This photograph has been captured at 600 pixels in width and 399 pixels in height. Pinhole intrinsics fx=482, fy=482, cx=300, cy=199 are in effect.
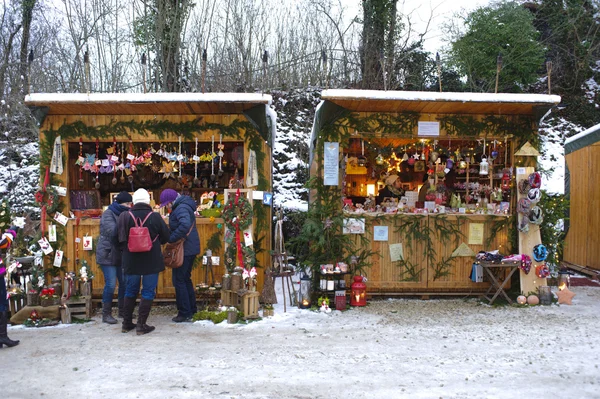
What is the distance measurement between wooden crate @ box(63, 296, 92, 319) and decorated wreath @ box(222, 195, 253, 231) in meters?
2.14

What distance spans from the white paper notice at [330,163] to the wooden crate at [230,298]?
85.8 inches

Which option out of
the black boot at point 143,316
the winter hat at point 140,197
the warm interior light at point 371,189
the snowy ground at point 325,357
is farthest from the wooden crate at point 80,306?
the warm interior light at point 371,189

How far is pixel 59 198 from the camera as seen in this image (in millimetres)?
7273

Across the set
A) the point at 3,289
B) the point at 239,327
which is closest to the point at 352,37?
the point at 239,327

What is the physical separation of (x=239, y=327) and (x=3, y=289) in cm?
267

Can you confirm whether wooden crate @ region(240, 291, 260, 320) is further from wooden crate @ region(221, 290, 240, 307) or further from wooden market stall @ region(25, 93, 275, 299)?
wooden market stall @ region(25, 93, 275, 299)

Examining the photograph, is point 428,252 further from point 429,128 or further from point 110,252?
point 110,252

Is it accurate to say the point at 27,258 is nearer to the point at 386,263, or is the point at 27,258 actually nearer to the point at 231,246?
the point at 231,246

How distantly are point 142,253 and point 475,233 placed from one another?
503cm

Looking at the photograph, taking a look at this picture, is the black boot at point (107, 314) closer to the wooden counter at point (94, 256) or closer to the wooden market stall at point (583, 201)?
the wooden counter at point (94, 256)

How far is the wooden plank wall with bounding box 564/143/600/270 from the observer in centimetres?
948

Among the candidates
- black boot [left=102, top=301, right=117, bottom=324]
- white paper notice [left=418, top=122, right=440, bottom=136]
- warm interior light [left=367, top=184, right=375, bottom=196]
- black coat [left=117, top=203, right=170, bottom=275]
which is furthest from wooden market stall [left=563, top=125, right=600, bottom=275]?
black boot [left=102, top=301, right=117, bottom=324]

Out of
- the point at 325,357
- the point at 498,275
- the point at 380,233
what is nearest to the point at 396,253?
the point at 380,233

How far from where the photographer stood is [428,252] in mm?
7609
